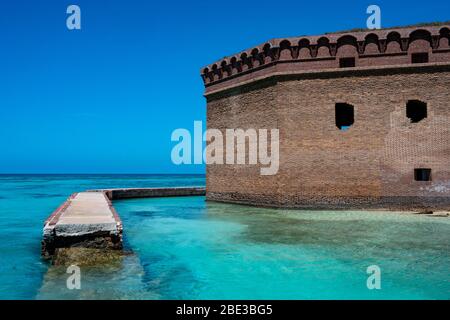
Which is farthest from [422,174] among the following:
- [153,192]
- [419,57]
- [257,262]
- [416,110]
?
[153,192]

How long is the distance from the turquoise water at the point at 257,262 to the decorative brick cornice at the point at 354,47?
5014 mm

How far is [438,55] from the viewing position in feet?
40.9

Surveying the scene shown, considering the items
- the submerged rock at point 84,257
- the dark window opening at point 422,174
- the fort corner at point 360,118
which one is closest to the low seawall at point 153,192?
the fort corner at point 360,118

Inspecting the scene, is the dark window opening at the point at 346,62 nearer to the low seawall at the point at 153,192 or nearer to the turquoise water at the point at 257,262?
the turquoise water at the point at 257,262

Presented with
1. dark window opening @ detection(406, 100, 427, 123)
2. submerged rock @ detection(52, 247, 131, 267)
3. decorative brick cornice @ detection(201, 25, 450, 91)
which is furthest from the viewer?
dark window opening @ detection(406, 100, 427, 123)

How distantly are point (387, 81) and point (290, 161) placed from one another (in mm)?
3740

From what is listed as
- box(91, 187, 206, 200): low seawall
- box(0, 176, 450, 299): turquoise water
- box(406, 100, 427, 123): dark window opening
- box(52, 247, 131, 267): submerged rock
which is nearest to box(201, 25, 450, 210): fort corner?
box(406, 100, 427, 123): dark window opening

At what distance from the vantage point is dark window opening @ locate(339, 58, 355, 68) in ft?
43.0

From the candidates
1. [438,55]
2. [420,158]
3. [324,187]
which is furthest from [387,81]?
[324,187]

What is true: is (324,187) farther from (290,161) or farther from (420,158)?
(420,158)

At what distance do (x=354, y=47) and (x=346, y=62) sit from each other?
0.49m

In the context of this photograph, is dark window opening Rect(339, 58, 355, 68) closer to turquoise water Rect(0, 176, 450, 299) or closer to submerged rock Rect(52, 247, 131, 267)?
turquoise water Rect(0, 176, 450, 299)

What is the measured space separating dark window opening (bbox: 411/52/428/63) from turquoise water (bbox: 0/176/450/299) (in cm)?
479

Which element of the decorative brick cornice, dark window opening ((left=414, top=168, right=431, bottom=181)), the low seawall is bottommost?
the low seawall
